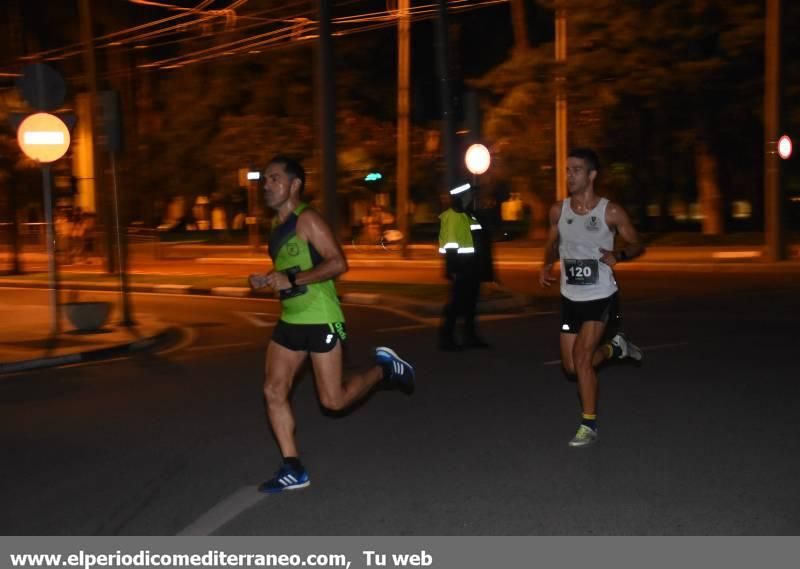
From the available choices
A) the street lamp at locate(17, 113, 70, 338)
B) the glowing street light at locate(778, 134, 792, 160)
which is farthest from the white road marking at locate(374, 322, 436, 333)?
the glowing street light at locate(778, 134, 792, 160)

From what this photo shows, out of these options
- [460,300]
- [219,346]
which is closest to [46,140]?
[219,346]

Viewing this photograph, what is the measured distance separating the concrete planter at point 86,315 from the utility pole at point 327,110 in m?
3.20

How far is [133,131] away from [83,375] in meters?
40.6

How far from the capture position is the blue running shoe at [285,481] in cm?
695

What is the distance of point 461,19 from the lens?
48000 mm

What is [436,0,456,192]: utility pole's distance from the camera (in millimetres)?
18828

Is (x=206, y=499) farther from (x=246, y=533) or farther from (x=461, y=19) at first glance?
(x=461, y=19)

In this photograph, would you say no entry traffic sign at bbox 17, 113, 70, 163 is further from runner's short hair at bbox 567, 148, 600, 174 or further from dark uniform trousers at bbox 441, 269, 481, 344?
runner's short hair at bbox 567, 148, 600, 174

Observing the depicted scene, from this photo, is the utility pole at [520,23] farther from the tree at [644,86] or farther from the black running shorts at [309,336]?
the black running shorts at [309,336]

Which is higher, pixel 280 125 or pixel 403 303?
pixel 280 125

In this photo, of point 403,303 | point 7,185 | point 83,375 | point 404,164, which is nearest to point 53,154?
point 83,375

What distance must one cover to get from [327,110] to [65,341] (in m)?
5.31

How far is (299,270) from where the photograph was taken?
6.89 m

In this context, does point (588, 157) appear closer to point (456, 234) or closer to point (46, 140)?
point (456, 234)
